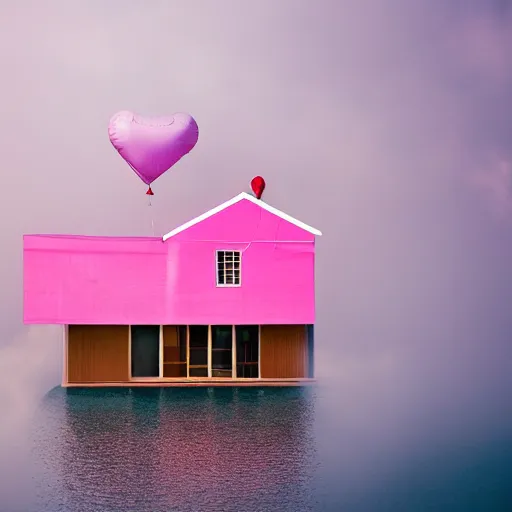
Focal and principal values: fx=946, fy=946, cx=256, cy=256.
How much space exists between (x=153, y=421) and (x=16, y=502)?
587cm

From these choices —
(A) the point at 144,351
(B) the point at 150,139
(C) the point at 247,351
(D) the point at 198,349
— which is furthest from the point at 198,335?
(B) the point at 150,139

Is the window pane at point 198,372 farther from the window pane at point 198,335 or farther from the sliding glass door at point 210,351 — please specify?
the window pane at point 198,335

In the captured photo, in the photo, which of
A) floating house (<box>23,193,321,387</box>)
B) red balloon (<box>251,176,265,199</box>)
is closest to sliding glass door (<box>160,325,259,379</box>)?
floating house (<box>23,193,321,387</box>)

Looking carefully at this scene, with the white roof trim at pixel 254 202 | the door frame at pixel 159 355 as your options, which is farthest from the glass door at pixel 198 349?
the white roof trim at pixel 254 202

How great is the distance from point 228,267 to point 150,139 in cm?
408

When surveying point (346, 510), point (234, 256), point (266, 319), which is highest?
point (234, 256)

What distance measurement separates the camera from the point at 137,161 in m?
25.6

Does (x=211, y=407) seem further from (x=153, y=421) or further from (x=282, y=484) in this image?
(x=282, y=484)

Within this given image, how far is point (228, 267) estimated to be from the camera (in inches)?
1027

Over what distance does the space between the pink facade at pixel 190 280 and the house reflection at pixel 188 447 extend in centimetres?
213

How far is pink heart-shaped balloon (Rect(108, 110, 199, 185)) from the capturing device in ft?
83.7

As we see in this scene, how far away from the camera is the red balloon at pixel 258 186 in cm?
2620

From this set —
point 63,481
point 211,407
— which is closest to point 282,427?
point 211,407

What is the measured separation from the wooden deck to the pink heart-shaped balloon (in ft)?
18.5
